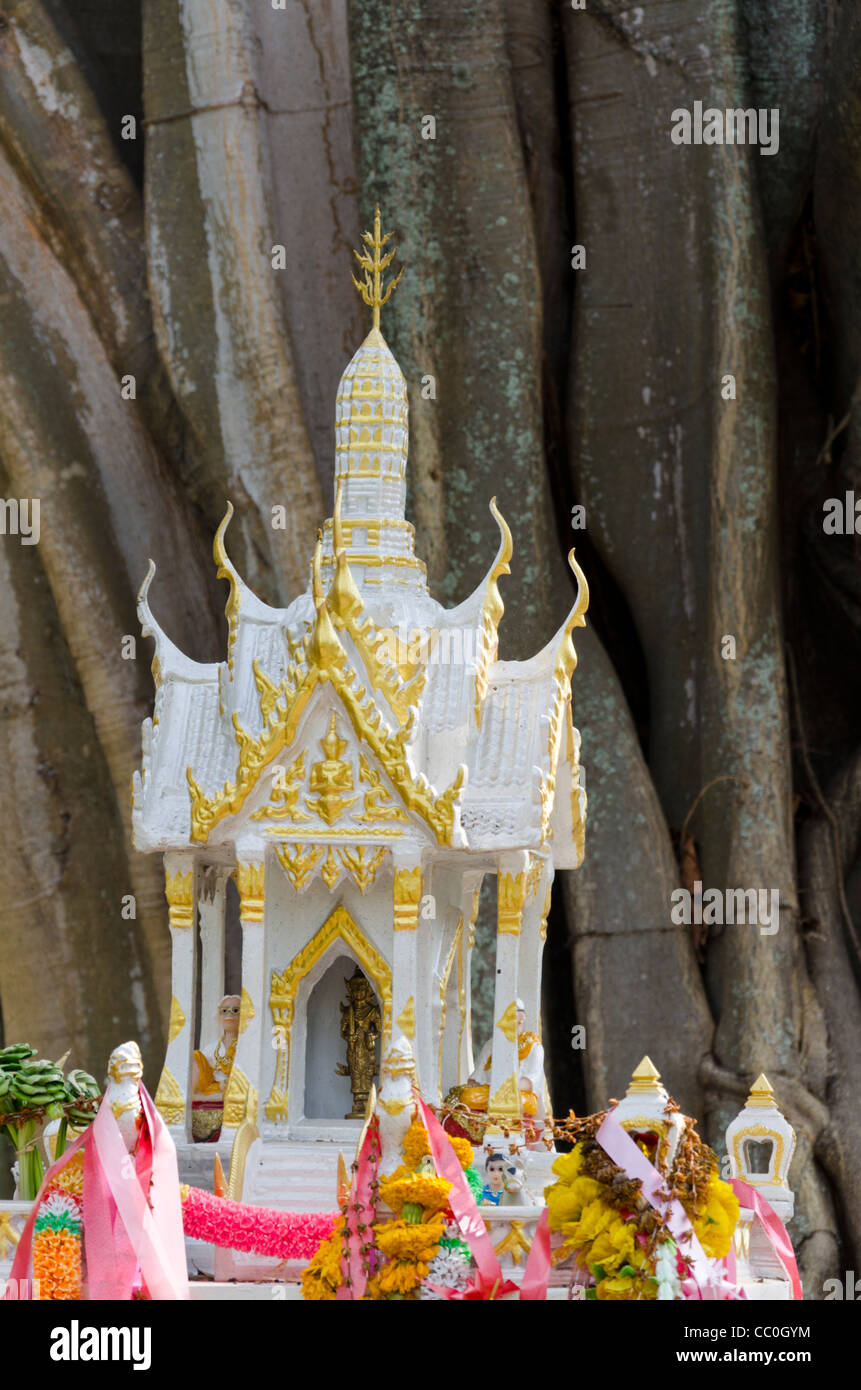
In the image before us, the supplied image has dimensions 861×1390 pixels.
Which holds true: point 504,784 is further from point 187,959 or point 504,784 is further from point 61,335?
point 61,335

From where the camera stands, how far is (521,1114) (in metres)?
9.41

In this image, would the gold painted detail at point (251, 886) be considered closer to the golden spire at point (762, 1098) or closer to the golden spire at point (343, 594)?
the golden spire at point (343, 594)

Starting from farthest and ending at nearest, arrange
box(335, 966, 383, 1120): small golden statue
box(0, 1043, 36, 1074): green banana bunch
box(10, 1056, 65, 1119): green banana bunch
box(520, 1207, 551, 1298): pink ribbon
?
box(335, 966, 383, 1120): small golden statue
box(0, 1043, 36, 1074): green banana bunch
box(10, 1056, 65, 1119): green banana bunch
box(520, 1207, 551, 1298): pink ribbon

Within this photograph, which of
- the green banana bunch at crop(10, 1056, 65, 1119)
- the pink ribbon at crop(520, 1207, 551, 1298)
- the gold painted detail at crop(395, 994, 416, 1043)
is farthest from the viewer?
the gold painted detail at crop(395, 994, 416, 1043)

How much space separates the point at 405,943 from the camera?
939 centimetres

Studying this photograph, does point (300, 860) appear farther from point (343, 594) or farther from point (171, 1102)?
point (171, 1102)

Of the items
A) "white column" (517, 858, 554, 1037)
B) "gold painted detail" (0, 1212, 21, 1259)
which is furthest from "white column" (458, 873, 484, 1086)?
"gold painted detail" (0, 1212, 21, 1259)

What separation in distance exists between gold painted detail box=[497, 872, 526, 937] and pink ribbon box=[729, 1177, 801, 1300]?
1.37 metres

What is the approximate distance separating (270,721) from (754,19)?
715 centimetres

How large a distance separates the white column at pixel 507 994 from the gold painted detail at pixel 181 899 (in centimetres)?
133

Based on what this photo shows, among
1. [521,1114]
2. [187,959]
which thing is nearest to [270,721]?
[187,959]

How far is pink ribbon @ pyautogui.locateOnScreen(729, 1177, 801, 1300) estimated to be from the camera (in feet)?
29.5

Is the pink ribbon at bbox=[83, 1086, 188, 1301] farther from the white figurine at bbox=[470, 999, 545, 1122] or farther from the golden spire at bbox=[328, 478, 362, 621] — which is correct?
the golden spire at bbox=[328, 478, 362, 621]

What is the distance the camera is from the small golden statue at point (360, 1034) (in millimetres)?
10164
